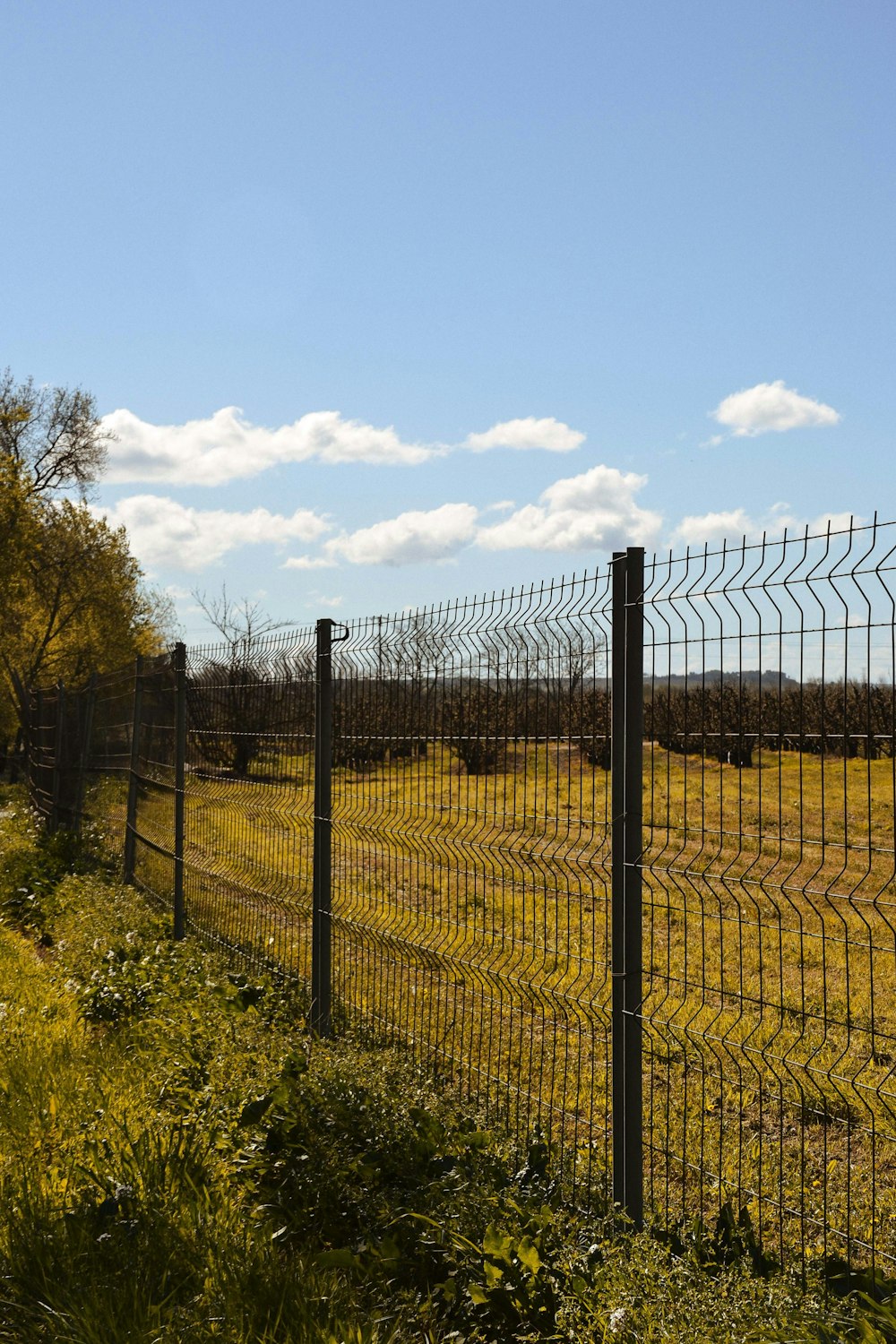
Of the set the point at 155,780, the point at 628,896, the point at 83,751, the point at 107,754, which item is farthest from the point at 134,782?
the point at 628,896

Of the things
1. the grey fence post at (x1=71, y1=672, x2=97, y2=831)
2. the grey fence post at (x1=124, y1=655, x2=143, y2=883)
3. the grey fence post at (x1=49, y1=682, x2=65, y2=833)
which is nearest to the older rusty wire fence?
the grey fence post at (x1=124, y1=655, x2=143, y2=883)

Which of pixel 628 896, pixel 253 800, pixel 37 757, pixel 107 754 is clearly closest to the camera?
pixel 628 896

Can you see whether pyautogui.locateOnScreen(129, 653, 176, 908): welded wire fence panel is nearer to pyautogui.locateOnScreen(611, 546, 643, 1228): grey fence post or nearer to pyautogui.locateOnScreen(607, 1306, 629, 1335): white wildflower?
pyautogui.locateOnScreen(611, 546, 643, 1228): grey fence post

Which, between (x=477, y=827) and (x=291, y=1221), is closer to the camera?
(x=291, y=1221)

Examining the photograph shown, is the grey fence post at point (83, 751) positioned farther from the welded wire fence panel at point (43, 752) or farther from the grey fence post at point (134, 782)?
the grey fence post at point (134, 782)

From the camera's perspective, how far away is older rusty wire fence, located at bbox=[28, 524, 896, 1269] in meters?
3.88

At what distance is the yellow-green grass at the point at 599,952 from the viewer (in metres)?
3.93

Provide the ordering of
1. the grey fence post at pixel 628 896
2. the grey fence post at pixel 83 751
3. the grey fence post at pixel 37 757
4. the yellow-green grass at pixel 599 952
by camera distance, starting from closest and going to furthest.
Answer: the yellow-green grass at pixel 599 952 < the grey fence post at pixel 628 896 < the grey fence post at pixel 83 751 < the grey fence post at pixel 37 757

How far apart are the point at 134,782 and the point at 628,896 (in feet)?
27.1

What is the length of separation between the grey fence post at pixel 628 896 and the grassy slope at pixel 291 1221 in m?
0.28

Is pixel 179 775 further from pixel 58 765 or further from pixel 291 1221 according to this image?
pixel 58 765

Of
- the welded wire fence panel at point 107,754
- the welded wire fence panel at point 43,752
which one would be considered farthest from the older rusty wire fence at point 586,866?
the welded wire fence panel at point 43,752

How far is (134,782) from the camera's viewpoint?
11453 mm

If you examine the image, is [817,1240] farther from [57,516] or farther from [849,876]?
[57,516]
